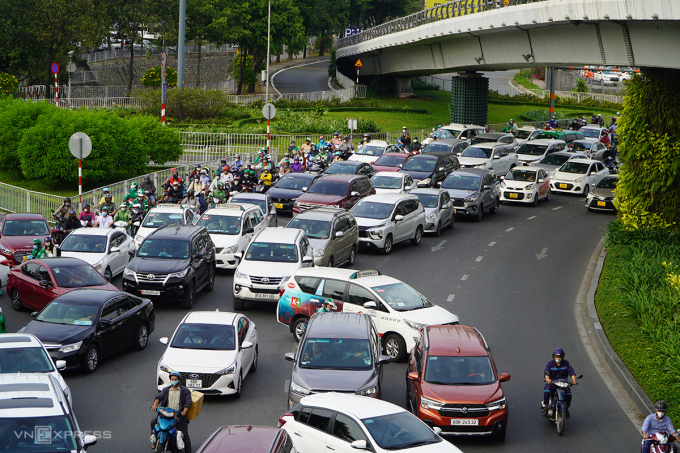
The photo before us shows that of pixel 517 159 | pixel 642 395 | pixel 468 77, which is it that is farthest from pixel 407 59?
pixel 642 395

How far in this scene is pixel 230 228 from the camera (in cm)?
2403

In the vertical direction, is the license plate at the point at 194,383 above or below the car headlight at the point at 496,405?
below

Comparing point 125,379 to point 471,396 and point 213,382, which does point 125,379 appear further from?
point 471,396

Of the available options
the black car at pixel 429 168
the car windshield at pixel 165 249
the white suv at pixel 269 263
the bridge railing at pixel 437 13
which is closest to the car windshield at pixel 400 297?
the white suv at pixel 269 263

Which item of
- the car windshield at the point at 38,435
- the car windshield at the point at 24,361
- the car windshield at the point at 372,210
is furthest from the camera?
the car windshield at the point at 372,210

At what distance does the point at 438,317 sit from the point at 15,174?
2841 centimetres

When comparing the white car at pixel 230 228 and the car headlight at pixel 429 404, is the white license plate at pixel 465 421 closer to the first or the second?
the car headlight at pixel 429 404

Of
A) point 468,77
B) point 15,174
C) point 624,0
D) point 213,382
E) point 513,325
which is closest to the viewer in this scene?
point 213,382

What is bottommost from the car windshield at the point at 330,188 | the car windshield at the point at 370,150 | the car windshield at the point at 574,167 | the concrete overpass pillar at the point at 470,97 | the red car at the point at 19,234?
the red car at the point at 19,234

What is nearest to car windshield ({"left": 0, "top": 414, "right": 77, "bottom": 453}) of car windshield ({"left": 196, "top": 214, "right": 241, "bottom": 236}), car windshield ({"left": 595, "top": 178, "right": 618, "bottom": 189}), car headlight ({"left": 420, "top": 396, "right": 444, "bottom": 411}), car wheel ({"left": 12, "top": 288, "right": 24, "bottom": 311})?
car headlight ({"left": 420, "top": 396, "right": 444, "bottom": 411})

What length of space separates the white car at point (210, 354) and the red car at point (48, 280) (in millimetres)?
4397

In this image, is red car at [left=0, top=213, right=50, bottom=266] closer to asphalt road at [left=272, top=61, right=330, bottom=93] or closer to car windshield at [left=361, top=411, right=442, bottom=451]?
car windshield at [left=361, top=411, right=442, bottom=451]

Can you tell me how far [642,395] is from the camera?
15117 millimetres

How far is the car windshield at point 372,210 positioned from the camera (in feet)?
86.7
